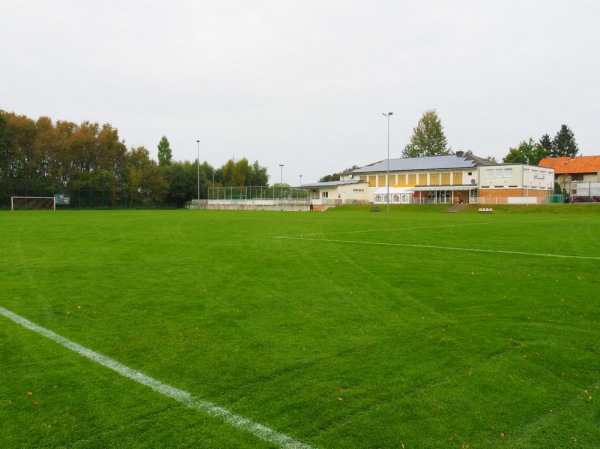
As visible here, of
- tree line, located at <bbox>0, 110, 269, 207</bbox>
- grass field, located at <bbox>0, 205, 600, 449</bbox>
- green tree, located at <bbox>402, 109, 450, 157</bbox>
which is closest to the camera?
grass field, located at <bbox>0, 205, 600, 449</bbox>

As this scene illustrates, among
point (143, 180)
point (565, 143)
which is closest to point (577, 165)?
point (565, 143)

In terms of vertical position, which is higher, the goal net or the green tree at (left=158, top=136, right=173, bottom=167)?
the green tree at (left=158, top=136, right=173, bottom=167)

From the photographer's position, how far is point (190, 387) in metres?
4.11

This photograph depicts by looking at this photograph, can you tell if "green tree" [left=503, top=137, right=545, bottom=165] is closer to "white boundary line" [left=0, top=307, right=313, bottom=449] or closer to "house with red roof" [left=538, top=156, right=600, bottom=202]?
"house with red roof" [left=538, top=156, right=600, bottom=202]

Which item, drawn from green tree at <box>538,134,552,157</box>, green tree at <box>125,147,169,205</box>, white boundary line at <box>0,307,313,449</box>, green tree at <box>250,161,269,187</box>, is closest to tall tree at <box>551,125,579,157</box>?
green tree at <box>538,134,552,157</box>

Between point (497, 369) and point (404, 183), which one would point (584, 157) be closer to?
point (404, 183)

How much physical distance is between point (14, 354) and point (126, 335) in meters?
1.14

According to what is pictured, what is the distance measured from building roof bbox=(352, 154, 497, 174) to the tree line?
104 ft

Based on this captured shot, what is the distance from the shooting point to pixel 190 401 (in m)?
3.86

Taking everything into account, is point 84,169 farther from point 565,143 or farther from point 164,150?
point 565,143

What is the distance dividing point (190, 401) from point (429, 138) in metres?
97.5

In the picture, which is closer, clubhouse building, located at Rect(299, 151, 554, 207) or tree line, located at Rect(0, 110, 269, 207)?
clubhouse building, located at Rect(299, 151, 554, 207)

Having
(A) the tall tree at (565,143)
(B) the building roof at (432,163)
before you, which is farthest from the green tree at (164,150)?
(A) the tall tree at (565,143)

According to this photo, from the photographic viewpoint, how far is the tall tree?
109 metres
